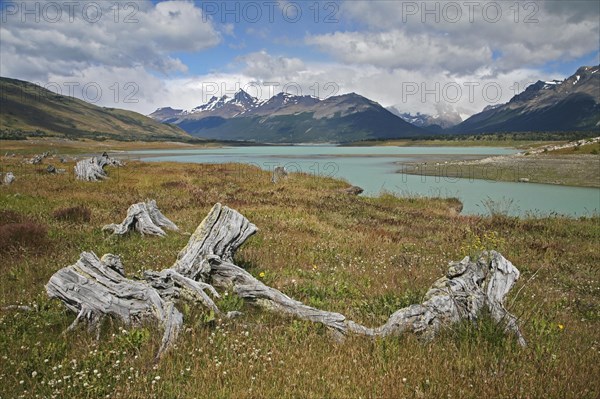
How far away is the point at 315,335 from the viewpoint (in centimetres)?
651

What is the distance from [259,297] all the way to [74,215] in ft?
45.7

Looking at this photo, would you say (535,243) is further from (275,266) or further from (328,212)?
(275,266)

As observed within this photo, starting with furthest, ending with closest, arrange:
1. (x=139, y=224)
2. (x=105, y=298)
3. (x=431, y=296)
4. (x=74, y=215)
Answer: (x=74, y=215)
(x=139, y=224)
(x=431, y=296)
(x=105, y=298)

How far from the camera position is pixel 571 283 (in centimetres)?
1184

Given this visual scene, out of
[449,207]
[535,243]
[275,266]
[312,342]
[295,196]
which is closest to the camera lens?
[312,342]

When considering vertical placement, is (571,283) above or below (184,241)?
below

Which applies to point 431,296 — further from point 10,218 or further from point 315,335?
point 10,218

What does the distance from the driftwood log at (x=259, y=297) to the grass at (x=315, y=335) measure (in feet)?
0.73

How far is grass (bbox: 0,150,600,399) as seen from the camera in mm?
5195

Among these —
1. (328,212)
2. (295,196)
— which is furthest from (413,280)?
(295,196)

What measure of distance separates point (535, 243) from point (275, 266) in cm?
1216

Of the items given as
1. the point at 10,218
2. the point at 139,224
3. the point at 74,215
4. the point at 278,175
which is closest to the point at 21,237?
the point at 139,224

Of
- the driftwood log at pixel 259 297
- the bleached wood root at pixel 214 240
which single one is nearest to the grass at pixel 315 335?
the driftwood log at pixel 259 297

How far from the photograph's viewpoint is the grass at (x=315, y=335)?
5195mm
